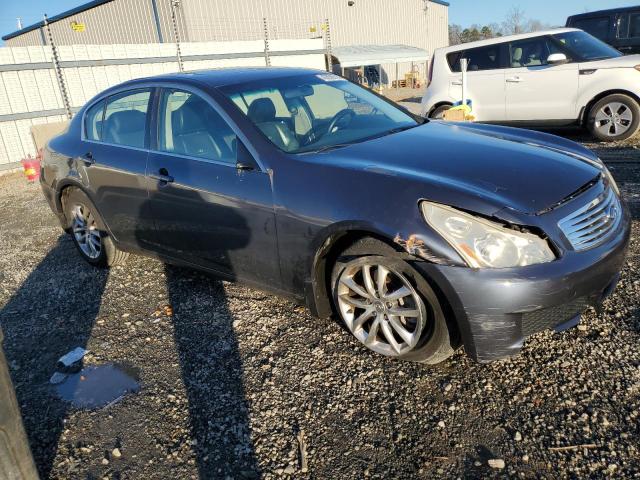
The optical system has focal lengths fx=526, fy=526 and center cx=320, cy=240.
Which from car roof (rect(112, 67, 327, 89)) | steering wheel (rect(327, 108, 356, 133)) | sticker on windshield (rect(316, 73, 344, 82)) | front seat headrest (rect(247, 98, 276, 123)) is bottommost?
steering wheel (rect(327, 108, 356, 133))

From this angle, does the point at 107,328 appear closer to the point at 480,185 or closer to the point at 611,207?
the point at 480,185

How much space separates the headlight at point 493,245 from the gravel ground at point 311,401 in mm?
709

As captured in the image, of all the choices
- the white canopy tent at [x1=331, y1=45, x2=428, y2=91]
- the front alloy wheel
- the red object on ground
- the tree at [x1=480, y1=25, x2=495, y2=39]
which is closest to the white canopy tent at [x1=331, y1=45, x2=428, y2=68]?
the white canopy tent at [x1=331, y1=45, x2=428, y2=91]

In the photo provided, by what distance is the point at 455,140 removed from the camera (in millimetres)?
3332

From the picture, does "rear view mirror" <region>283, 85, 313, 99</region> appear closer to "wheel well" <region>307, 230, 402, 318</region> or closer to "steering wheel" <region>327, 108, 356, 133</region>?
"steering wheel" <region>327, 108, 356, 133</region>

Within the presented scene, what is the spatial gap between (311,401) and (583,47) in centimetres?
793

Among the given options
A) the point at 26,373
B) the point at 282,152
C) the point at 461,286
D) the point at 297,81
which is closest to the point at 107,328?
the point at 26,373

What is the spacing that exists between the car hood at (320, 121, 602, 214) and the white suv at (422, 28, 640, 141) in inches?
209

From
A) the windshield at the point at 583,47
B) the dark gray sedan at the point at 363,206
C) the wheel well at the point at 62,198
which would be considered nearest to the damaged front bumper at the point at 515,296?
the dark gray sedan at the point at 363,206

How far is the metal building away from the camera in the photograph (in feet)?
72.2

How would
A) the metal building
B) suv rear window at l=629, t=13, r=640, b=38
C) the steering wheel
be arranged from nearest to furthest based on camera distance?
the steering wheel, suv rear window at l=629, t=13, r=640, b=38, the metal building

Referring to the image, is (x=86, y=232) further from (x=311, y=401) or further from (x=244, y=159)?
(x=311, y=401)

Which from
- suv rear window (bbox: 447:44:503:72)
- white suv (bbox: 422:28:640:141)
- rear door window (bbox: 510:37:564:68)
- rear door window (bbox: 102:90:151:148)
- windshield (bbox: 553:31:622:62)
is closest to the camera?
rear door window (bbox: 102:90:151:148)

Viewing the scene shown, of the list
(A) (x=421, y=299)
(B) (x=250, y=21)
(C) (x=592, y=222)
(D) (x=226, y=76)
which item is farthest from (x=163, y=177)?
(B) (x=250, y=21)
